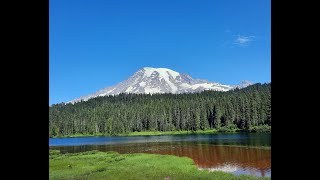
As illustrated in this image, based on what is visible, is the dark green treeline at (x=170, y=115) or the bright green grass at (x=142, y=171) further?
the dark green treeline at (x=170, y=115)

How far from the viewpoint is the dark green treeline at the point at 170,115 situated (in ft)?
355

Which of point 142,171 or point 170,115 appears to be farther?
point 170,115

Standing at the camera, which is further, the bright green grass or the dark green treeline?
the dark green treeline

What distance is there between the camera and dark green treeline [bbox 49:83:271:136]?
355 feet

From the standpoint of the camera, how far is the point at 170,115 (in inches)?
4688

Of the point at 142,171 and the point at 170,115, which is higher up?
the point at 170,115
